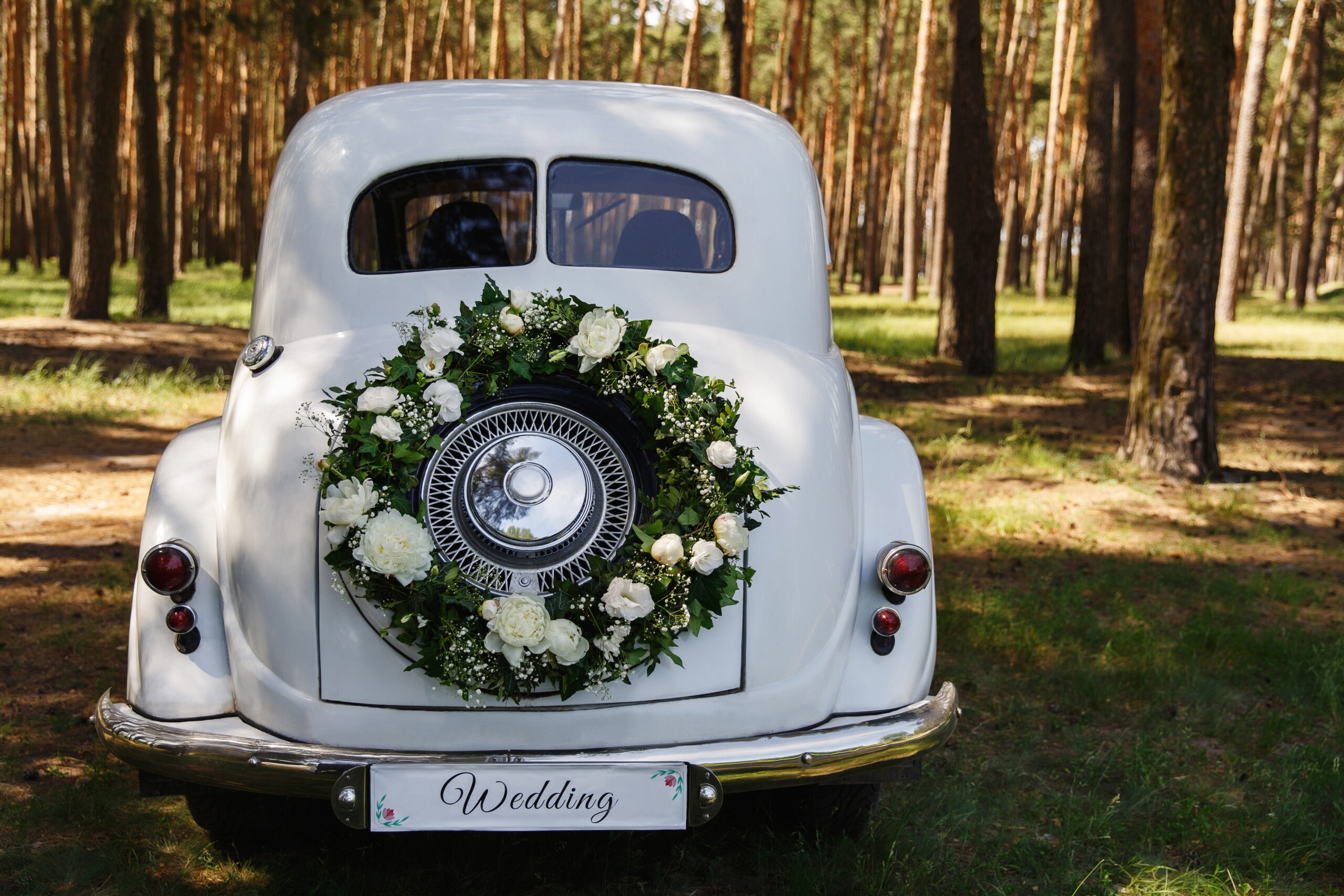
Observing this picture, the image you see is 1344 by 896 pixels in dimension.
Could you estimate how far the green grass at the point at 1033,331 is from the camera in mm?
15359

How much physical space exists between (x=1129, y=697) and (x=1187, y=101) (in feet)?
15.7

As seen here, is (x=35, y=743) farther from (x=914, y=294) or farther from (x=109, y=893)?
(x=914, y=294)

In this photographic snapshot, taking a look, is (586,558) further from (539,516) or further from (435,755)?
(435,755)

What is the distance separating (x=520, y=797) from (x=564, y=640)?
367 mm

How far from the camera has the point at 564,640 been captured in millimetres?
2420

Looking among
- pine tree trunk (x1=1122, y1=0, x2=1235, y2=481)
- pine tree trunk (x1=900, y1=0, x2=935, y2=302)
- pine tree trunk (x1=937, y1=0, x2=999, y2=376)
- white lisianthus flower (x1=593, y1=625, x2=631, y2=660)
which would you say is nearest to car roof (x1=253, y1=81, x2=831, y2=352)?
white lisianthus flower (x1=593, y1=625, x2=631, y2=660)

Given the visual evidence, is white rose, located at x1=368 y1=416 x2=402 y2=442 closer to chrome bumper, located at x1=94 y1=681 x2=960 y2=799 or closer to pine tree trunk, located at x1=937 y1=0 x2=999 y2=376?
chrome bumper, located at x1=94 y1=681 x2=960 y2=799

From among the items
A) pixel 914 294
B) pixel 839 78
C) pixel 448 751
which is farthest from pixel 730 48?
pixel 839 78

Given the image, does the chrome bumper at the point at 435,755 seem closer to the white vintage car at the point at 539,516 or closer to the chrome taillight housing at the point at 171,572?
the white vintage car at the point at 539,516

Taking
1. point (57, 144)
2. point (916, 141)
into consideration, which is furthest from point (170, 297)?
point (916, 141)

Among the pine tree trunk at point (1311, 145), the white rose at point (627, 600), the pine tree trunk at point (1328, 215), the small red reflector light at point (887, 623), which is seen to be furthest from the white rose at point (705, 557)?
the pine tree trunk at point (1328, 215)

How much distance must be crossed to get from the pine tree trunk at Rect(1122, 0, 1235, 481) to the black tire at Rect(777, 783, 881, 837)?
5.54m

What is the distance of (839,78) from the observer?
39.8 metres

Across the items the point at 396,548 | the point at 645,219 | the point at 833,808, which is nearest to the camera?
the point at 396,548
